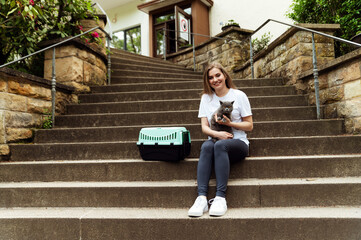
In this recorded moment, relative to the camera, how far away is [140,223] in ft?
6.05

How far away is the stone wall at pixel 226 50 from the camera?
6.42 m

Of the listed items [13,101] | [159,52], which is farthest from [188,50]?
[13,101]

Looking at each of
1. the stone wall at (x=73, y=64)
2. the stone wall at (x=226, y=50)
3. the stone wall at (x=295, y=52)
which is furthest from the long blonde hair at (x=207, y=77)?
the stone wall at (x=226, y=50)

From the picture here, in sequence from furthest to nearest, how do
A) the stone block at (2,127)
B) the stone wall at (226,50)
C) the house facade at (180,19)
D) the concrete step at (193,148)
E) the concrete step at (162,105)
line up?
the house facade at (180,19) < the stone wall at (226,50) < the concrete step at (162,105) < the stone block at (2,127) < the concrete step at (193,148)

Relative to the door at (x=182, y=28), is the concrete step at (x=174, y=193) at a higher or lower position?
A: lower

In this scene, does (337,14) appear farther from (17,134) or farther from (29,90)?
(17,134)

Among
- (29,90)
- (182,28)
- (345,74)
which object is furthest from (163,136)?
(182,28)

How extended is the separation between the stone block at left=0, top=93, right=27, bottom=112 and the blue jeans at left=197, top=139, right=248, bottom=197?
2.14 metres

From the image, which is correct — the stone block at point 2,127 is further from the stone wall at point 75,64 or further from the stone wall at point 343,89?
the stone wall at point 343,89

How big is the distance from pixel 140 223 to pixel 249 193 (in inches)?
34.2

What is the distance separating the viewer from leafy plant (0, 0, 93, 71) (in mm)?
3061

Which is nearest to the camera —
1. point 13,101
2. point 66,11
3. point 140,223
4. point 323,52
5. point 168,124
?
point 140,223

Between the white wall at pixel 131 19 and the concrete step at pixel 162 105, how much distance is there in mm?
7065

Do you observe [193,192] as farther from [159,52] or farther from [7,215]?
[159,52]
